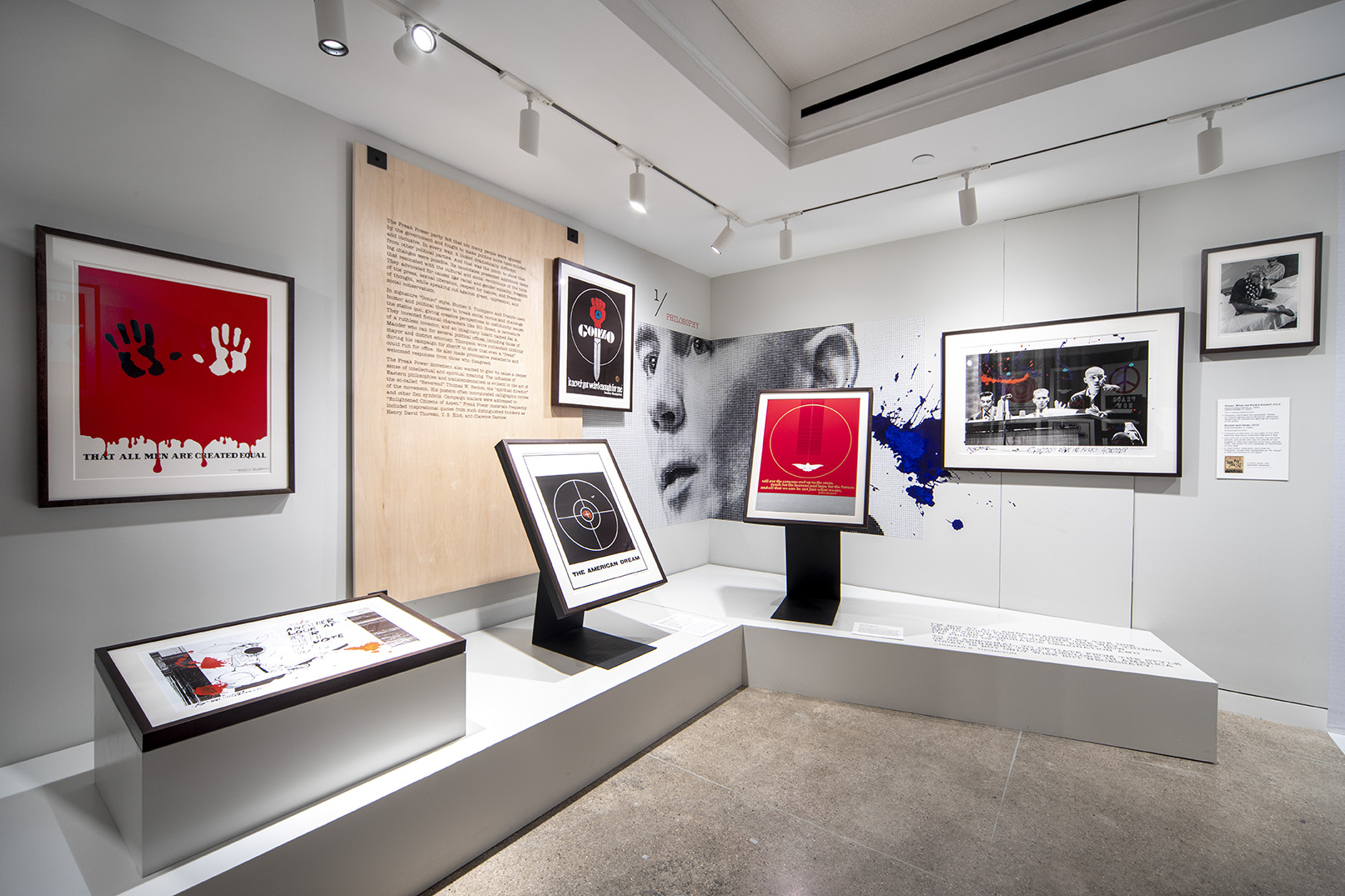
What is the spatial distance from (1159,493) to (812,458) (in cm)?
159

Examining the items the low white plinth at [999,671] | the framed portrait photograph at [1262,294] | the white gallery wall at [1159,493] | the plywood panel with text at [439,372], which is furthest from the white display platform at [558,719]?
the framed portrait photograph at [1262,294]

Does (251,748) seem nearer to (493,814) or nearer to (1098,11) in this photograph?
(493,814)

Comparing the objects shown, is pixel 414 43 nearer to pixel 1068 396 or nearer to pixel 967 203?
pixel 967 203

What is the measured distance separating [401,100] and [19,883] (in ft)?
7.52

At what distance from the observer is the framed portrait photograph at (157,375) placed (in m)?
1.50

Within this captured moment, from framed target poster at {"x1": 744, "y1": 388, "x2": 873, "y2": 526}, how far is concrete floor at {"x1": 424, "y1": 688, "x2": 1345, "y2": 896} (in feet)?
3.26

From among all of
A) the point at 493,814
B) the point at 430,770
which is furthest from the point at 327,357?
the point at 493,814

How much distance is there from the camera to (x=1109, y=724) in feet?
7.02

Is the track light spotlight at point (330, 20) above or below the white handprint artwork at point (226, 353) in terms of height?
above

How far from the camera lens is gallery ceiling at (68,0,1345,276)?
5.33ft

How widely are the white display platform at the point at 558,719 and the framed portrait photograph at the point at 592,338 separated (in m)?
1.17

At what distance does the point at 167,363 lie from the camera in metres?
1.66

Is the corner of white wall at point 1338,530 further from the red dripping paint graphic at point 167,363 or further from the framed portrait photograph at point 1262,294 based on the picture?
the red dripping paint graphic at point 167,363

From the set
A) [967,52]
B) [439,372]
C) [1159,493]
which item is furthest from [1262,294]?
[439,372]
